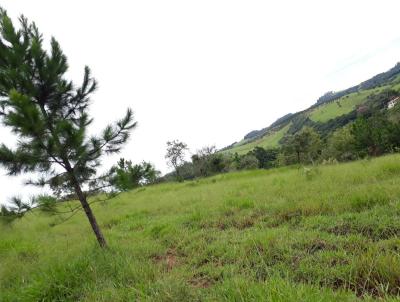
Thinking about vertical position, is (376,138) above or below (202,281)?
below

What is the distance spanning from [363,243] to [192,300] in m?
2.29

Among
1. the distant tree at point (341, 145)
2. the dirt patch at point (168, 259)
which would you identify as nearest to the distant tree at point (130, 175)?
the dirt patch at point (168, 259)

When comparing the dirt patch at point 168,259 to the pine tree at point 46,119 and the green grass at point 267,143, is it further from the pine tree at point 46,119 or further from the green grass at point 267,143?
the green grass at point 267,143

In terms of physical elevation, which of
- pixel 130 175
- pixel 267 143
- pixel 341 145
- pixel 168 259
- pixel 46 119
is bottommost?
pixel 341 145

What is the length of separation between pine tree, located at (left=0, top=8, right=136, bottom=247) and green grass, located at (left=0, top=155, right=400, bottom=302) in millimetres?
1325

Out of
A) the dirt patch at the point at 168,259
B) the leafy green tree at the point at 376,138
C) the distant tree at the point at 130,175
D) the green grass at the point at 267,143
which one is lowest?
the leafy green tree at the point at 376,138

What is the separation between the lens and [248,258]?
11.7ft

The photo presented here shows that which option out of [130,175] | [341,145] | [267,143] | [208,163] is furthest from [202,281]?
[267,143]

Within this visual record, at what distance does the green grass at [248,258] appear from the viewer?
2574mm

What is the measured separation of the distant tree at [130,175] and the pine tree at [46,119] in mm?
416

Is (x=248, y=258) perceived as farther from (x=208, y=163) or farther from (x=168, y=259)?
(x=208, y=163)

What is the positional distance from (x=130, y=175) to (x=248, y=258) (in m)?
2.90

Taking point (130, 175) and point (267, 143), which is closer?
point (130, 175)

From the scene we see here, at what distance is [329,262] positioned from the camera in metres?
3.03
